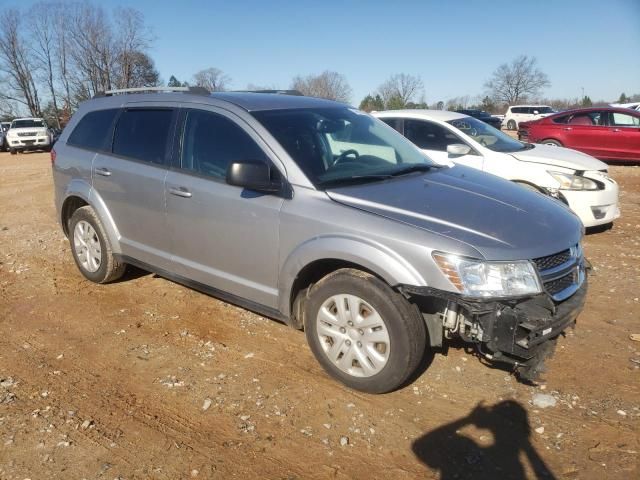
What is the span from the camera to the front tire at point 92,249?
190 inches

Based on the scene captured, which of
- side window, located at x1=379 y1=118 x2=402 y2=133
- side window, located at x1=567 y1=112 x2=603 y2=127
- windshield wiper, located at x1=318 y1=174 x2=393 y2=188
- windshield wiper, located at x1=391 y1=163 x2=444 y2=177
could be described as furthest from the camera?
side window, located at x1=567 y1=112 x2=603 y2=127

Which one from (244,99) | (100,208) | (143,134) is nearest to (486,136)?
(244,99)

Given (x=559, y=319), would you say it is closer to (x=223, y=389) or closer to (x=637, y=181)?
(x=223, y=389)

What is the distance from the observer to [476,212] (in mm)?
3174

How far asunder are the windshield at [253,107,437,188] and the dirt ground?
136 centimetres

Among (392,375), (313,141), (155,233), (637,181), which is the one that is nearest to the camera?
(392,375)

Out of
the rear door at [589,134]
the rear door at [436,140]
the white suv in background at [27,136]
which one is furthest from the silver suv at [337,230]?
the white suv in background at [27,136]

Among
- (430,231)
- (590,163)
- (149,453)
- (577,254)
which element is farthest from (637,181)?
(149,453)

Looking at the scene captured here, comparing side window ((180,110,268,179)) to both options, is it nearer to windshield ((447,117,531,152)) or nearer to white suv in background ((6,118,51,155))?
windshield ((447,117,531,152))

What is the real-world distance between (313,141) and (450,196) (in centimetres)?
106

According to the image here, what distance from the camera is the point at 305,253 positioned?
324 centimetres

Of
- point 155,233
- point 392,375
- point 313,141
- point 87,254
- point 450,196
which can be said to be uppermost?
point 313,141

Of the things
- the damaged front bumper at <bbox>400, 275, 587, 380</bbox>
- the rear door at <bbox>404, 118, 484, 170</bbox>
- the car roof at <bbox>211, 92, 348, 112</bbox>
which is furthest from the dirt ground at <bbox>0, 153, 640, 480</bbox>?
the rear door at <bbox>404, 118, 484, 170</bbox>

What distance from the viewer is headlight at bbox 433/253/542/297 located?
275cm
